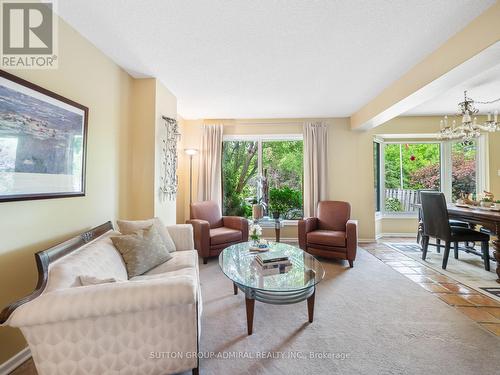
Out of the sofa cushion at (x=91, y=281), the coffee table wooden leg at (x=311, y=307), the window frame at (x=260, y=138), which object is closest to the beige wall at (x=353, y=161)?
the window frame at (x=260, y=138)

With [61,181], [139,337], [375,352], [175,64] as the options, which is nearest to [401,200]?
[375,352]

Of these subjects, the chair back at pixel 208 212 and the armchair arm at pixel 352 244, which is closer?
the armchair arm at pixel 352 244

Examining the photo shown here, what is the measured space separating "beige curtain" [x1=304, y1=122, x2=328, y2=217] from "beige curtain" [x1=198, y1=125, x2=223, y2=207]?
5.80 ft

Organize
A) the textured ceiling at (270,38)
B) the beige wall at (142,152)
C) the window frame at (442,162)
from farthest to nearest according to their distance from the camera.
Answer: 1. the window frame at (442,162)
2. the beige wall at (142,152)
3. the textured ceiling at (270,38)

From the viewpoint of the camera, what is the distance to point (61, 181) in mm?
1821

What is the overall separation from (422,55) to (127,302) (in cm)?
339

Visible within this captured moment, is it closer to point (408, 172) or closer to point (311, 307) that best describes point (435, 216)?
point (408, 172)

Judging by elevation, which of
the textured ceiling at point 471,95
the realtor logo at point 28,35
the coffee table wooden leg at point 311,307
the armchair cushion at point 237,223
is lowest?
the coffee table wooden leg at point 311,307

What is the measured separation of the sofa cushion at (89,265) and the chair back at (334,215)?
3.06m

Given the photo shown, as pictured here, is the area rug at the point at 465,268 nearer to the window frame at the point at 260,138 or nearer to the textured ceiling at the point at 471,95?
the window frame at the point at 260,138

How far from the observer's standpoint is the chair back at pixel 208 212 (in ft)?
12.2

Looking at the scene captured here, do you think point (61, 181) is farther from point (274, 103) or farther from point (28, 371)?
point (274, 103)

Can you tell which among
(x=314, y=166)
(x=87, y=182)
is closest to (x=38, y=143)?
(x=87, y=182)

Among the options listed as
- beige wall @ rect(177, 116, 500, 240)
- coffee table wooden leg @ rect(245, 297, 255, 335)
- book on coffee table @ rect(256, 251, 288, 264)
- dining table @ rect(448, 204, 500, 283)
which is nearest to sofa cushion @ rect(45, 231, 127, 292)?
coffee table wooden leg @ rect(245, 297, 255, 335)
